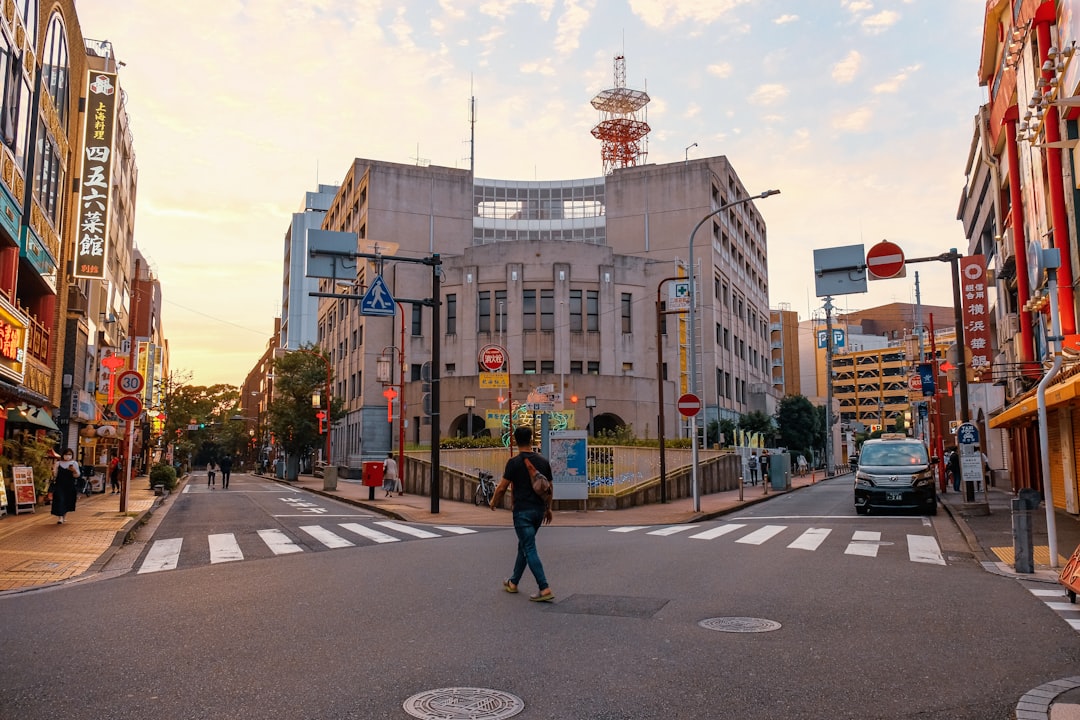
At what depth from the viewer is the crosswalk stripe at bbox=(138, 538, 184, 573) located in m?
11.2

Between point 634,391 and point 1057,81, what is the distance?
34781 mm

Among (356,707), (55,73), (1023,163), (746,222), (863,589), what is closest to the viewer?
(356,707)

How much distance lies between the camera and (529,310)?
5047 centimetres

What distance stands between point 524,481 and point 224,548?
7.20m

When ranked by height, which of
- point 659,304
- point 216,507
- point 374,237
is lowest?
point 216,507

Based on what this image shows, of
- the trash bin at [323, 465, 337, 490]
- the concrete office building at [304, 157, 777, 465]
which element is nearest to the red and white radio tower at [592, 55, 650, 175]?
the concrete office building at [304, 157, 777, 465]

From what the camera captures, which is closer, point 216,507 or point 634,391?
point 216,507

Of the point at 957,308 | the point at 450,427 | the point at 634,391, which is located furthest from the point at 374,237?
the point at 957,308

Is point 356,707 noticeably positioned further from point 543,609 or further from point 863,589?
point 863,589

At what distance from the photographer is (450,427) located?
4847cm

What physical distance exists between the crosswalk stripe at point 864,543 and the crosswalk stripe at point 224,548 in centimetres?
947

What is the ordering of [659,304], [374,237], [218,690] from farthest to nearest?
[374,237]
[659,304]
[218,690]

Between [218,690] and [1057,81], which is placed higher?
[1057,81]

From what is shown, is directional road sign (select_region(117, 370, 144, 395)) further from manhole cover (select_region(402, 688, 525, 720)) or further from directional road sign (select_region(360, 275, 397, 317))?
manhole cover (select_region(402, 688, 525, 720))
